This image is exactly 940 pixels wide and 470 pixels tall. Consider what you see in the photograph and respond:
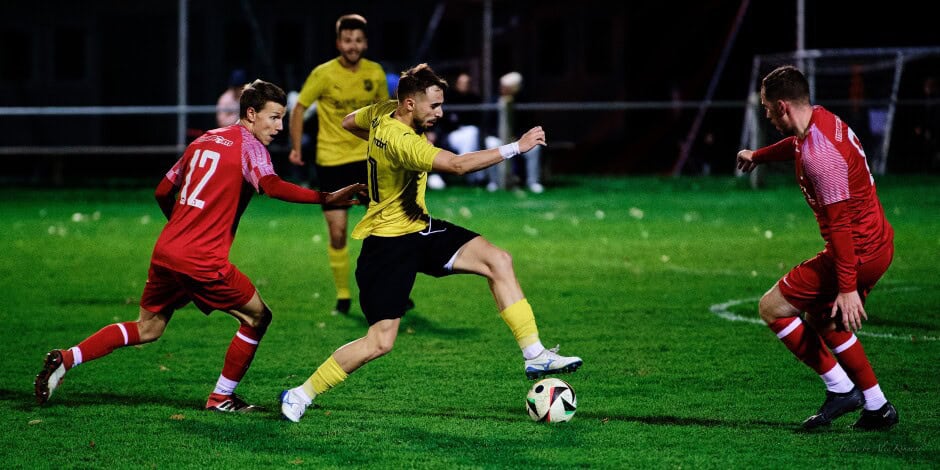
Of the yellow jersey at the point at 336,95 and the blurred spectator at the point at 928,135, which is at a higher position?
the yellow jersey at the point at 336,95

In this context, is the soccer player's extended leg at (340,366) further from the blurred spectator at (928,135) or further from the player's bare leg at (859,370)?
the blurred spectator at (928,135)

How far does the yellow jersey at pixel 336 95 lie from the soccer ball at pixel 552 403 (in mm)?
4432

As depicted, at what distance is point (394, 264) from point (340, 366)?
58 cm

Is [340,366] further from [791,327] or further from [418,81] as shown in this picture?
[791,327]

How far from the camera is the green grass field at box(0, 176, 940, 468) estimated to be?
618 cm

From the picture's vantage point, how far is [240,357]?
278 inches

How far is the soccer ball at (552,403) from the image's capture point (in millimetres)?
6727

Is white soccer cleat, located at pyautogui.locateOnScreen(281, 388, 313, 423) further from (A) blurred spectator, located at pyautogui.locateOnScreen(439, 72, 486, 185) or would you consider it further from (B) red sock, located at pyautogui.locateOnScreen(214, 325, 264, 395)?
(A) blurred spectator, located at pyautogui.locateOnScreen(439, 72, 486, 185)

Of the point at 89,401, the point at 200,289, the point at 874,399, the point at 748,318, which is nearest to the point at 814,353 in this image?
the point at 874,399

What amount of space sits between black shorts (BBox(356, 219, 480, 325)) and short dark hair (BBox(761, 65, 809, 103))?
1837 millimetres

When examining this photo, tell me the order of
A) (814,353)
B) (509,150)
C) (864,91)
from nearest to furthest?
(509,150)
(814,353)
(864,91)

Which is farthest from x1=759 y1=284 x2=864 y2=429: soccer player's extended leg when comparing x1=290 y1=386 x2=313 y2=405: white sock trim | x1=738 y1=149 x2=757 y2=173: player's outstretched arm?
x1=290 y1=386 x2=313 y2=405: white sock trim

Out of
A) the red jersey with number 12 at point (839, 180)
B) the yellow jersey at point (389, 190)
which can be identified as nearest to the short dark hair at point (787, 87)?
the red jersey with number 12 at point (839, 180)

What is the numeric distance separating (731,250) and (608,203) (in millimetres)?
5835
